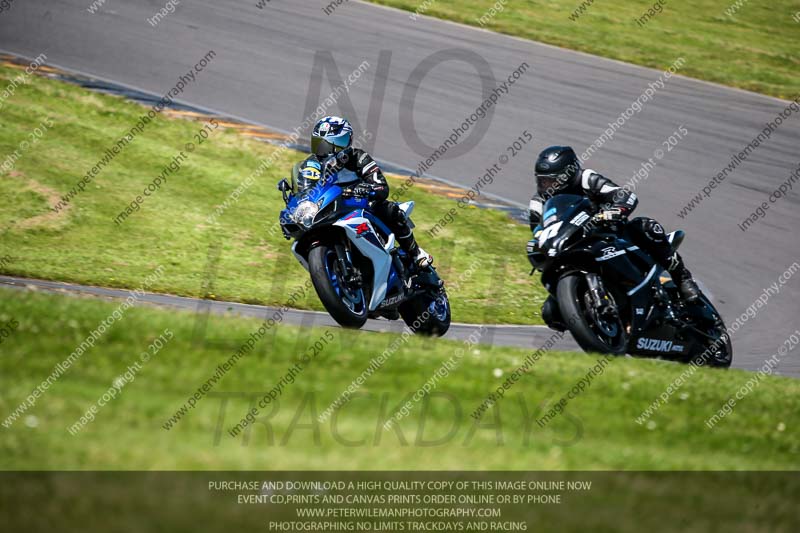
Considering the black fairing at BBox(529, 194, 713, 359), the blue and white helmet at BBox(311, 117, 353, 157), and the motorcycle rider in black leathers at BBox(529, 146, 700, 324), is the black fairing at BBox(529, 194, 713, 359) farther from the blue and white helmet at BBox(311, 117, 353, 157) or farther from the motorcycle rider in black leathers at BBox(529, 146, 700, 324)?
the blue and white helmet at BBox(311, 117, 353, 157)

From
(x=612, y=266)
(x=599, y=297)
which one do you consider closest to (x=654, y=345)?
(x=612, y=266)

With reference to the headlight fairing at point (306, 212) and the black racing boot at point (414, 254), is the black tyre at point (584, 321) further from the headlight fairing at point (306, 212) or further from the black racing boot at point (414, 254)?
the headlight fairing at point (306, 212)

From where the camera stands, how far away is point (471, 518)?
546 cm

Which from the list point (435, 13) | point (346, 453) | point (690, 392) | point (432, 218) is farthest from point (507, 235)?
point (435, 13)

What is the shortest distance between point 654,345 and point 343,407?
13.7 ft

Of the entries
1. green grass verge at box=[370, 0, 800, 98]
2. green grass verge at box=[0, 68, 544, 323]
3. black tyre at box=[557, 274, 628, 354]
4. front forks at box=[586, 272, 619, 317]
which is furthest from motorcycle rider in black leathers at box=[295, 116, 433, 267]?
green grass verge at box=[370, 0, 800, 98]

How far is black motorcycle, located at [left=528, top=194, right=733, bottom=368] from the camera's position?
8.95 metres

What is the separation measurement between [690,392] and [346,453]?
349 cm

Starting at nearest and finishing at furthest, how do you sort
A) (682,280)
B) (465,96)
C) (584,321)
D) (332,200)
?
(584,321), (332,200), (682,280), (465,96)

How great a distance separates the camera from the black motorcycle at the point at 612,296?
895cm

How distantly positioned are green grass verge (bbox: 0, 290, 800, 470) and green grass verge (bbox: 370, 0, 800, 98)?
17.2 meters

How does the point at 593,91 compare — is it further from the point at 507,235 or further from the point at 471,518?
the point at 471,518

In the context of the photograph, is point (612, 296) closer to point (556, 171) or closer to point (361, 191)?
point (556, 171)

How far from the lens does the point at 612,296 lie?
948cm
